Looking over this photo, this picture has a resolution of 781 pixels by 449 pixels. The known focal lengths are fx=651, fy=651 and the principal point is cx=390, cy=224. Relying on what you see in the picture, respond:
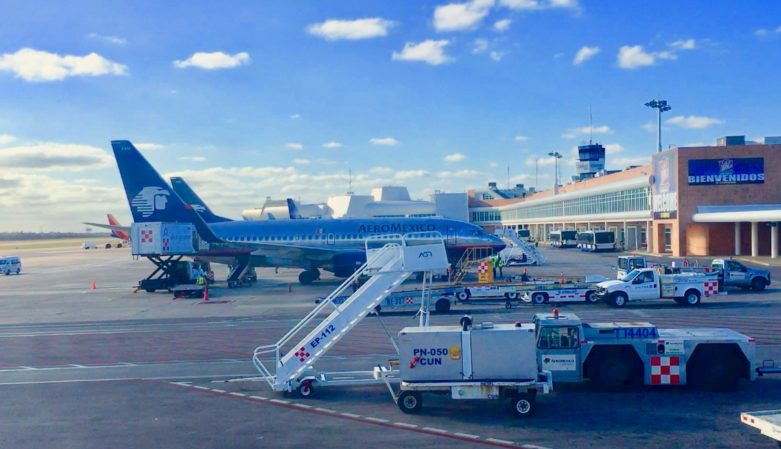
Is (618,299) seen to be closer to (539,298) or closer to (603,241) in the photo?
(539,298)

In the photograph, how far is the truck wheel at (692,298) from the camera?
106 ft

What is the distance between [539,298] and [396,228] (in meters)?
19.2

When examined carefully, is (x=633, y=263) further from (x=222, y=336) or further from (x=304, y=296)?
(x=222, y=336)

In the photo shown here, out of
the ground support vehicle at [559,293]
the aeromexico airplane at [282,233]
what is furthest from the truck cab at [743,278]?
the aeromexico airplane at [282,233]

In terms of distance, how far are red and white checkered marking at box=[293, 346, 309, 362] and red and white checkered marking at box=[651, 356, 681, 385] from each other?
29.6ft

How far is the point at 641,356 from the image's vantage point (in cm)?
1694

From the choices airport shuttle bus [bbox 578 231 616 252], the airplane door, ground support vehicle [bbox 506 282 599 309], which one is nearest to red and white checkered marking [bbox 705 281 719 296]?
ground support vehicle [bbox 506 282 599 309]

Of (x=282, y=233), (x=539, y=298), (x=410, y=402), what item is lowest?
(x=410, y=402)

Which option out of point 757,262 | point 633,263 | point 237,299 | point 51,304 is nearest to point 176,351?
point 237,299

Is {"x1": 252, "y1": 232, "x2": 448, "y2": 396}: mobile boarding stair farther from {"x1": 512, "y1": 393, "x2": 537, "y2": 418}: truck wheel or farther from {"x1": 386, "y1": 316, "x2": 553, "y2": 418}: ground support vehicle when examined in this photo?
{"x1": 512, "y1": 393, "x2": 537, "y2": 418}: truck wheel

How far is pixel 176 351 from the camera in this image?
80.4 feet

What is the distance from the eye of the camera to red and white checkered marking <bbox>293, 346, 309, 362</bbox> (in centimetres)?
1712

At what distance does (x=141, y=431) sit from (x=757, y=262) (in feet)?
196

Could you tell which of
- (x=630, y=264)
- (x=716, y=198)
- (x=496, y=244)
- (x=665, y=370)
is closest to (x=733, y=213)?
(x=716, y=198)
